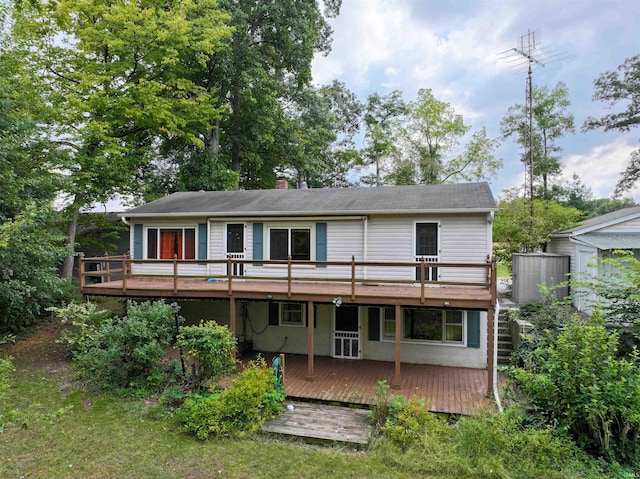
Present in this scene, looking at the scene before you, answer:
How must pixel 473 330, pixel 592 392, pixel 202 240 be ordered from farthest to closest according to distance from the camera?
pixel 202 240 → pixel 473 330 → pixel 592 392

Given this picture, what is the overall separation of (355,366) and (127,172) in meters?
12.0

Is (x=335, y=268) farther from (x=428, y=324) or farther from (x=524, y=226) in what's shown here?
(x=524, y=226)

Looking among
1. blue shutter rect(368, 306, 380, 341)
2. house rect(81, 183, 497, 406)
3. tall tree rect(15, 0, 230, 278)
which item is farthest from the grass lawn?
tall tree rect(15, 0, 230, 278)

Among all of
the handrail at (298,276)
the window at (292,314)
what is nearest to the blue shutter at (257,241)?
the handrail at (298,276)

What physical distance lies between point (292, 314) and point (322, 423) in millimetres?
4644

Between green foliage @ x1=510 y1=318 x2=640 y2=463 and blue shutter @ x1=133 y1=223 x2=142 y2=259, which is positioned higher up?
blue shutter @ x1=133 y1=223 x2=142 y2=259

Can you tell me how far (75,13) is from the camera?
14461 millimetres

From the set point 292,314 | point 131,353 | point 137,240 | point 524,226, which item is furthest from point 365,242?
point 524,226

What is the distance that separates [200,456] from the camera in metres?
5.63

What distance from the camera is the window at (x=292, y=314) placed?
11.0 metres

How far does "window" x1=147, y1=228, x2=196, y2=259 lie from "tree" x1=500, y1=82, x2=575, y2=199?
25952 mm

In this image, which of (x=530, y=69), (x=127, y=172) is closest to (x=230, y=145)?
(x=127, y=172)

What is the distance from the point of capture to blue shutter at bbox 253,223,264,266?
11.0m

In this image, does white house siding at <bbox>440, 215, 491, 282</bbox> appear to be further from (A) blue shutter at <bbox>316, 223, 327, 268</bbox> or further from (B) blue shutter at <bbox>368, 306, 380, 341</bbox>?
(A) blue shutter at <bbox>316, 223, 327, 268</bbox>
